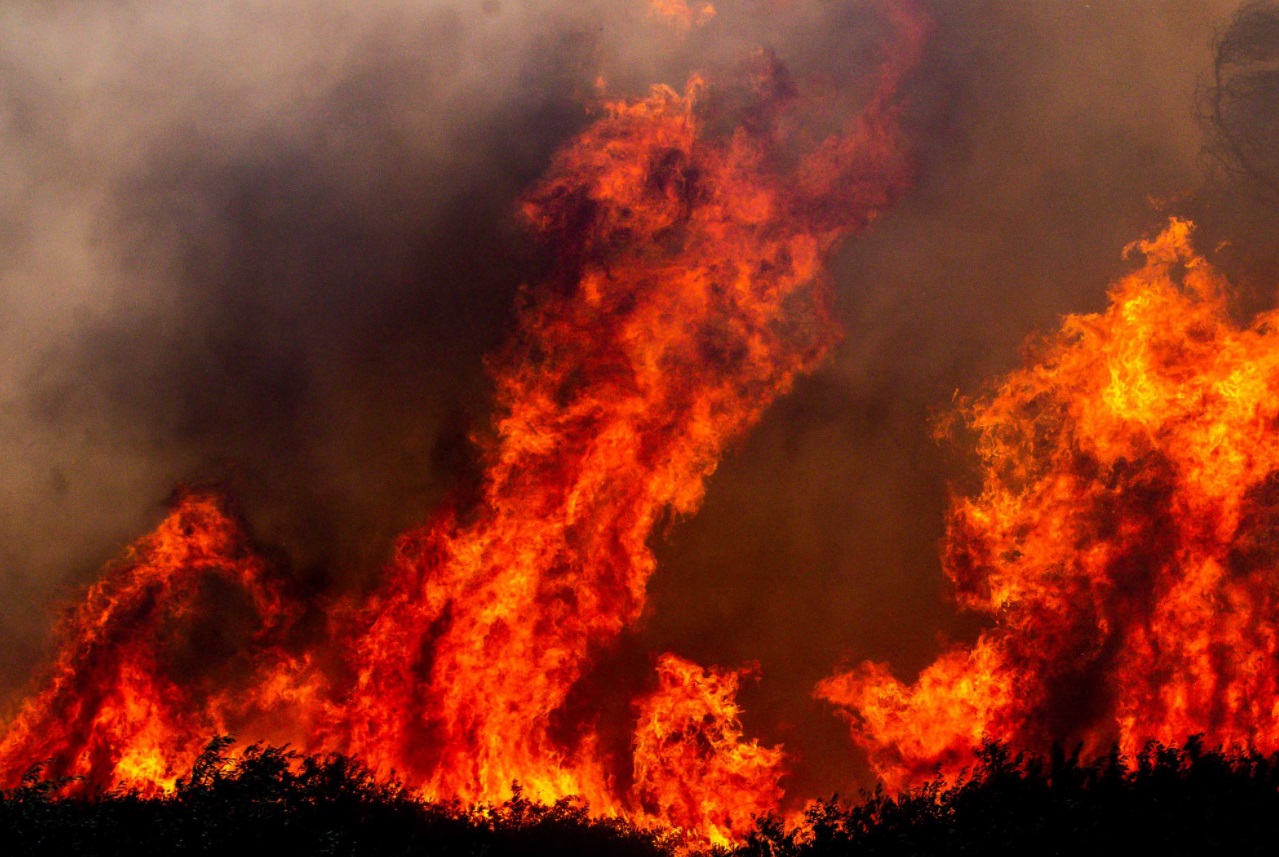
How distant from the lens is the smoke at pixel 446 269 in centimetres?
1265

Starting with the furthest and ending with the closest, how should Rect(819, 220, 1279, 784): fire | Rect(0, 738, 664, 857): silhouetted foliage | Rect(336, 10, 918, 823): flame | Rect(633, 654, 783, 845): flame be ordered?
Rect(336, 10, 918, 823): flame
Rect(633, 654, 783, 845): flame
Rect(819, 220, 1279, 784): fire
Rect(0, 738, 664, 857): silhouetted foliage

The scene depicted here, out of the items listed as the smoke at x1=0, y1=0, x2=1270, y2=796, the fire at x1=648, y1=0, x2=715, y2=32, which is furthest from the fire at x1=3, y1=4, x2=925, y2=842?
the fire at x1=648, y1=0, x2=715, y2=32

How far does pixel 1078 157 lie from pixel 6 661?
61.7ft

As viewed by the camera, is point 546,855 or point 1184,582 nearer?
point 546,855

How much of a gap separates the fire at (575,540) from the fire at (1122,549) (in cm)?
332

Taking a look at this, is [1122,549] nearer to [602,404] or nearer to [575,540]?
[602,404]

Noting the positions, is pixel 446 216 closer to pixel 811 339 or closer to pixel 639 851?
pixel 811 339

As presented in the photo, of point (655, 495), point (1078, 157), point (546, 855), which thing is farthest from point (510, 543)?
point (1078, 157)

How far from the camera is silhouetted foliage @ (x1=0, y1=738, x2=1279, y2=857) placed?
27.2 feet

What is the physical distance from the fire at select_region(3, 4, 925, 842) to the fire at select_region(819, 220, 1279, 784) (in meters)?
3.32

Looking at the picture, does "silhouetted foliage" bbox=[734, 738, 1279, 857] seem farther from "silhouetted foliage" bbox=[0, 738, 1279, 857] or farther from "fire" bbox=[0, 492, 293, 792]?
"fire" bbox=[0, 492, 293, 792]

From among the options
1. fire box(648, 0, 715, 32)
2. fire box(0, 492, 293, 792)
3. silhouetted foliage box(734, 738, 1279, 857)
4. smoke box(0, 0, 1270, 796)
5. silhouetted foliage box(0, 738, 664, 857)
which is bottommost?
silhouetted foliage box(734, 738, 1279, 857)

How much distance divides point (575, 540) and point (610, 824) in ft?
13.7

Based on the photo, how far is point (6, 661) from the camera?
12172mm
